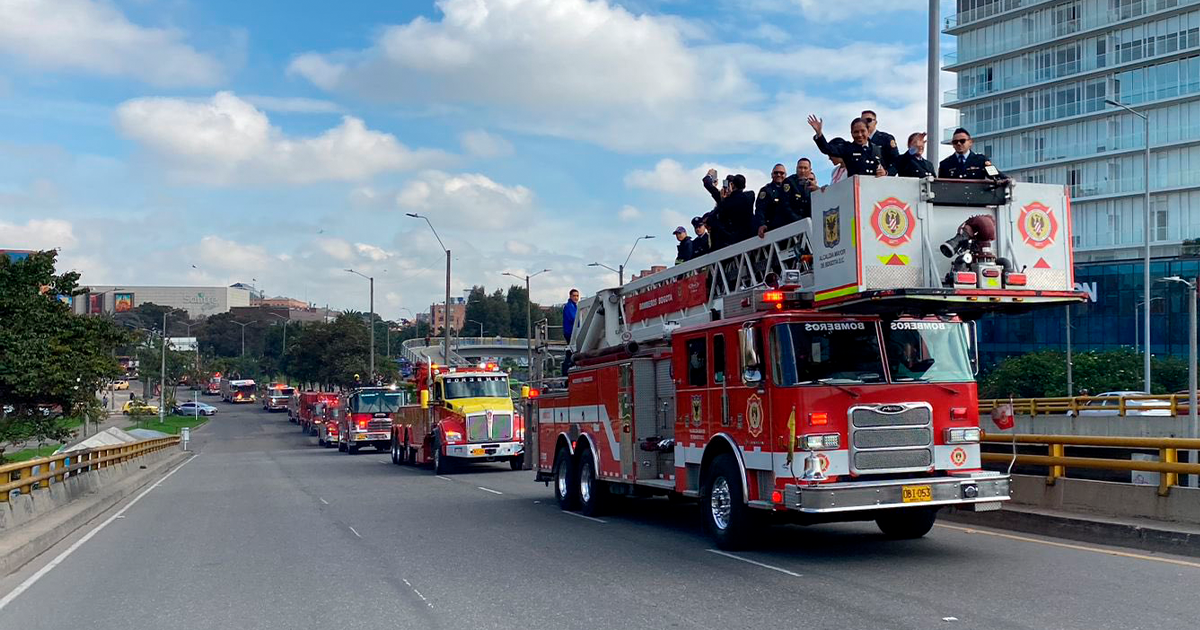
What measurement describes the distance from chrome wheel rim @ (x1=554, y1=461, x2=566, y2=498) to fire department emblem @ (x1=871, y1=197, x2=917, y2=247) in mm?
8866

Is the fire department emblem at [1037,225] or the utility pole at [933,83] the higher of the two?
the utility pole at [933,83]

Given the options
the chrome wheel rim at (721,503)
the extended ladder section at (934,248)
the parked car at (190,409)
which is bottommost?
the parked car at (190,409)

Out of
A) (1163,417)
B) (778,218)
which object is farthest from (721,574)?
(1163,417)

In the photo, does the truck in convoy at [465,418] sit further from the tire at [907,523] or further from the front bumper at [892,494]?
the front bumper at [892,494]

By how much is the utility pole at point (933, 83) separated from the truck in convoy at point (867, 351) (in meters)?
3.82

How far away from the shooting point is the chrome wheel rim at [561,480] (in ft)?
59.8

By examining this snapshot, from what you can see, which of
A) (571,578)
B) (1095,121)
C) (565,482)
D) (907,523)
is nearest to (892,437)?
(907,523)

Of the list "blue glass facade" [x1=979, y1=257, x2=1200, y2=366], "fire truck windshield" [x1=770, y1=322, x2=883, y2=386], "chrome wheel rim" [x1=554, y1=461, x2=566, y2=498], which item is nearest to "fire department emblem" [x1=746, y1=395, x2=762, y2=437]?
"fire truck windshield" [x1=770, y1=322, x2=883, y2=386]

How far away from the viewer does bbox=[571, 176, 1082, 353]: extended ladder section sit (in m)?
10.7

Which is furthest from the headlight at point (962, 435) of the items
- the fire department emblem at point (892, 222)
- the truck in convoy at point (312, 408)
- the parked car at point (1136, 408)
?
the truck in convoy at point (312, 408)

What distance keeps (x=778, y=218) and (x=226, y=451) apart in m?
41.9

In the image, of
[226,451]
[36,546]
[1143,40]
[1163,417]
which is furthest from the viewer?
[1143,40]

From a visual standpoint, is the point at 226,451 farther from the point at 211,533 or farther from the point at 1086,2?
the point at 1086,2

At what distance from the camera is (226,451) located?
49.8 m
